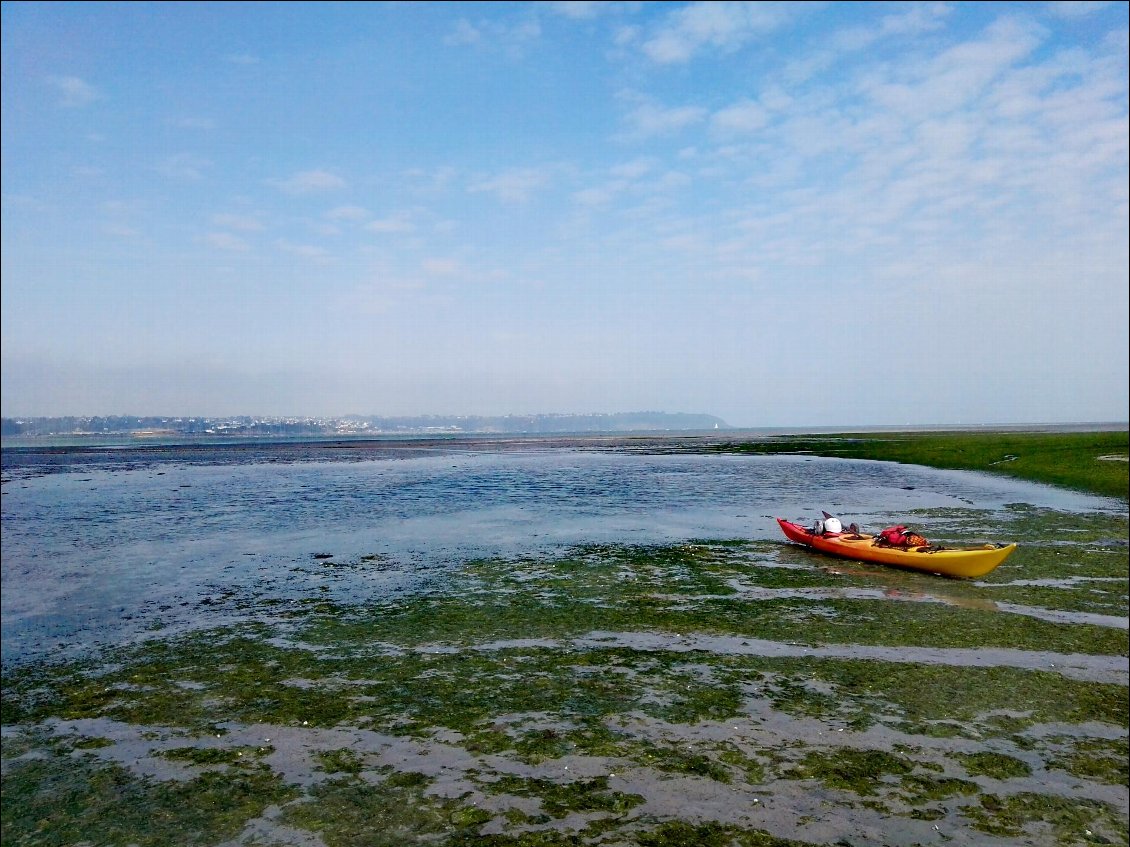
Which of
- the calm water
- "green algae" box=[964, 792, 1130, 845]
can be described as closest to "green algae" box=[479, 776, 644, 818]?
"green algae" box=[964, 792, 1130, 845]

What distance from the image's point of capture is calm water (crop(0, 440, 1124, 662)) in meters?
26.2

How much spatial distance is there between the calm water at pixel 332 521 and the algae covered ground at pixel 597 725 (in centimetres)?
454

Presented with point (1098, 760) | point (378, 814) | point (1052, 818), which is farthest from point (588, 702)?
point (1098, 760)

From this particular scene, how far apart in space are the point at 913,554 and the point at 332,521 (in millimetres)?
33202

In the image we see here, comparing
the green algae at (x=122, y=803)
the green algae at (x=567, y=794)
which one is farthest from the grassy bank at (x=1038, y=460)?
the green algae at (x=122, y=803)

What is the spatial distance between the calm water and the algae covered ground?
4543mm

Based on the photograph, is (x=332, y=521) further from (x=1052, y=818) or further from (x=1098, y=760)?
(x=1052, y=818)

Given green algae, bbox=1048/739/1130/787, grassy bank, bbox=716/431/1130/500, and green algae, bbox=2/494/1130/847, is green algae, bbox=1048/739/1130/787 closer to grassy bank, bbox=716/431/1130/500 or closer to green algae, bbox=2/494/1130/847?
green algae, bbox=2/494/1130/847

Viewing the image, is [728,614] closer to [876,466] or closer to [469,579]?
[469,579]

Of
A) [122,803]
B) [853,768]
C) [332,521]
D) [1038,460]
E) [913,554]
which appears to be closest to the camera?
[122,803]

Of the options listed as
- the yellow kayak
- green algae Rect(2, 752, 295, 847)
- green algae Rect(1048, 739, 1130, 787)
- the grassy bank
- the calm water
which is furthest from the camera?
the grassy bank

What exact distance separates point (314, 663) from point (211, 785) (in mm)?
6254

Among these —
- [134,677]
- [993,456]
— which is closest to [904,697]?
[134,677]

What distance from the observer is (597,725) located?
14.7m
